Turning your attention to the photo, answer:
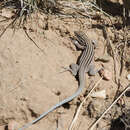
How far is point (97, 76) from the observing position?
4.40 meters

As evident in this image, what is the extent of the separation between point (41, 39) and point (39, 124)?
1.37 metres

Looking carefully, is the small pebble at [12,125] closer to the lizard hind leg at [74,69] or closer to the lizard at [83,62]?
the lizard at [83,62]

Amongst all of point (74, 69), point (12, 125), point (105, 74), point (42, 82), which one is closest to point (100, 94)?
point (105, 74)

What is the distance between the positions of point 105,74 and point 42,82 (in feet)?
3.91

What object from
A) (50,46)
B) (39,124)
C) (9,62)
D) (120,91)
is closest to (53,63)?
(50,46)

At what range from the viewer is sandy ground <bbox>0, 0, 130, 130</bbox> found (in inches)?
146

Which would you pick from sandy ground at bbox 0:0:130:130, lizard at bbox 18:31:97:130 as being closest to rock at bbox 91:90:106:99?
sandy ground at bbox 0:0:130:130

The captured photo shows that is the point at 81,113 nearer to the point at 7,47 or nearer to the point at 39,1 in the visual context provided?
the point at 7,47

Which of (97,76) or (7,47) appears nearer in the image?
(7,47)

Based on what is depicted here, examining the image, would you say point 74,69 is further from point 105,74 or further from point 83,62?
point 105,74

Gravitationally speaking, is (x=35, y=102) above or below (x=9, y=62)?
A: below

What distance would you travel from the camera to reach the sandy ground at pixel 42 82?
3.71m

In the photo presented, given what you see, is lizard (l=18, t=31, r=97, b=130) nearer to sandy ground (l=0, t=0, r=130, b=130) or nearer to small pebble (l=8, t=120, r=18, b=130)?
sandy ground (l=0, t=0, r=130, b=130)

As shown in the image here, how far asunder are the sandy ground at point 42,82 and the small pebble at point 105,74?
3.9 inches
